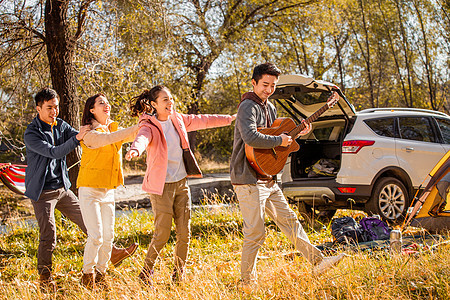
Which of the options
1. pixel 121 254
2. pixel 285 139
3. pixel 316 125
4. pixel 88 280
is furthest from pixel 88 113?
pixel 316 125

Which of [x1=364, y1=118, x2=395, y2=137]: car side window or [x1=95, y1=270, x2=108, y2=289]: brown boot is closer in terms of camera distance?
[x1=95, y1=270, x2=108, y2=289]: brown boot

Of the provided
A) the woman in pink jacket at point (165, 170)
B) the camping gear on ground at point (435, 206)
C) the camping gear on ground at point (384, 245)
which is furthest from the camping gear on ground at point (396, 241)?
the woman in pink jacket at point (165, 170)

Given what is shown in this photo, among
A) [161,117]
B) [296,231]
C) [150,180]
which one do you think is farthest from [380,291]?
[161,117]

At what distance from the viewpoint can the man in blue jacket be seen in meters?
4.58

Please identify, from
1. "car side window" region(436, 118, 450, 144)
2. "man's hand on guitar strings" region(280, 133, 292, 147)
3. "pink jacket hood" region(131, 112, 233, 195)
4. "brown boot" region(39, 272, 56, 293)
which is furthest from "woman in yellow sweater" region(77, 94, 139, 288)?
"car side window" region(436, 118, 450, 144)

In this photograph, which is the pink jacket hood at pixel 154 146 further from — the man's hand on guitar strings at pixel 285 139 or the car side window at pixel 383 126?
the car side window at pixel 383 126

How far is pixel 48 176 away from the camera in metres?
4.75

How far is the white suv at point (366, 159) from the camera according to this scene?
6793mm

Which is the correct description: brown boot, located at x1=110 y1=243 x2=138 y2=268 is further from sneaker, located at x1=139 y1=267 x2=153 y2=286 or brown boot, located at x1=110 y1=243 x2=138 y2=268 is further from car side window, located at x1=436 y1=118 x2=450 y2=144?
car side window, located at x1=436 y1=118 x2=450 y2=144

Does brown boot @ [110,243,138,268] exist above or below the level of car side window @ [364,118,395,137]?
below

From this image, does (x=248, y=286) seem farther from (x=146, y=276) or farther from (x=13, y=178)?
(x=13, y=178)

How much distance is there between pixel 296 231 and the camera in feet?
13.7

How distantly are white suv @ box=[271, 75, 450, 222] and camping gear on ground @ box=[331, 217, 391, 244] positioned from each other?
1083mm

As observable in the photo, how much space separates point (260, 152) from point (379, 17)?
562 inches
